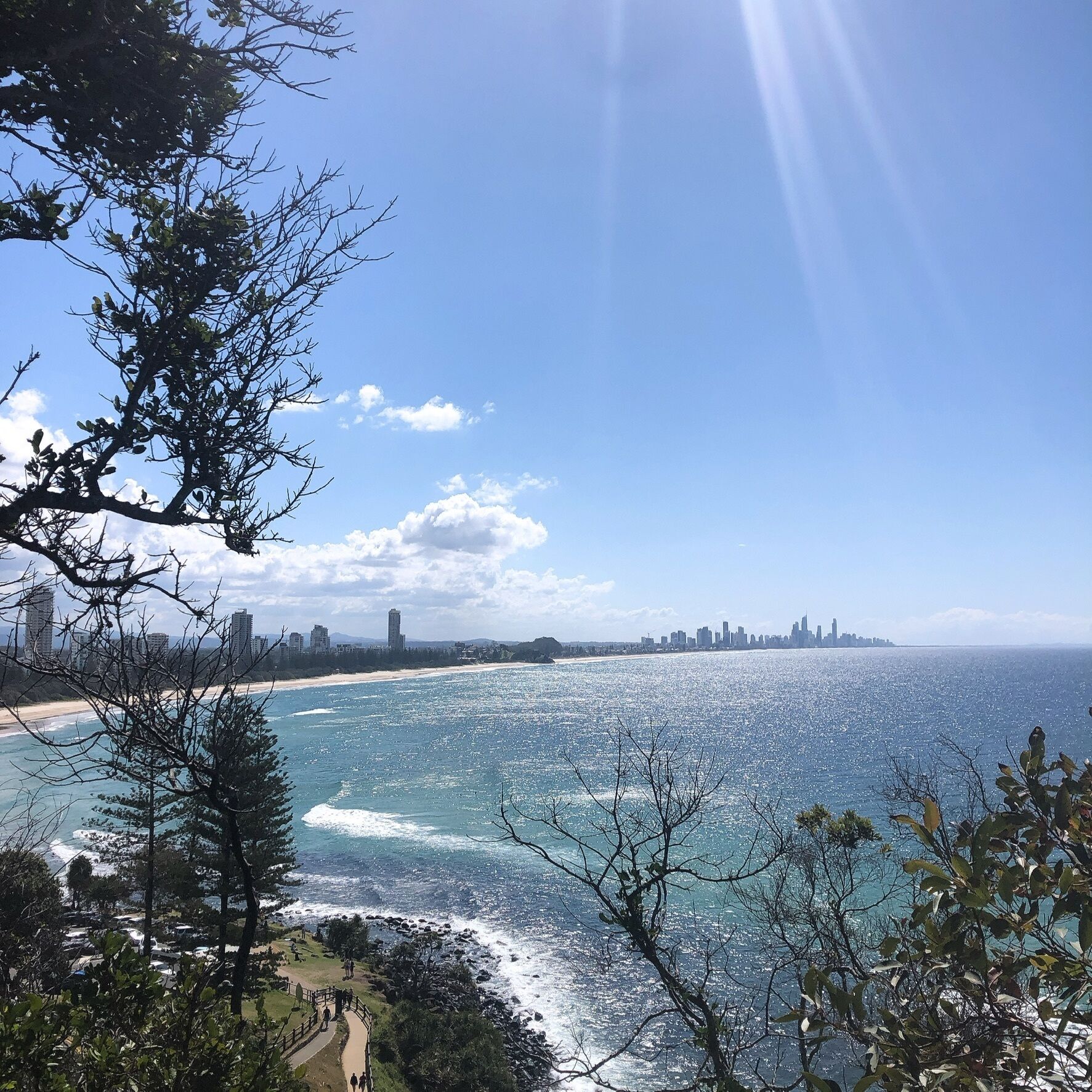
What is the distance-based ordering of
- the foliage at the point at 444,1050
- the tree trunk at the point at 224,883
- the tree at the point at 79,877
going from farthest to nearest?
the tree at the point at 79,877 < the tree trunk at the point at 224,883 < the foliage at the point at 444,1050

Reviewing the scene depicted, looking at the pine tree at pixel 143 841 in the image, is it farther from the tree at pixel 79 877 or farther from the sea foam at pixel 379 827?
the sea foam at pixel 379 827

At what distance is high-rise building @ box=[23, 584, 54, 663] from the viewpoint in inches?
146

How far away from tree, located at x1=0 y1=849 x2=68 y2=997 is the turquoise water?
9.79 m

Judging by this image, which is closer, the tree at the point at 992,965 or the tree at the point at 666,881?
the tree at the point at 992,965

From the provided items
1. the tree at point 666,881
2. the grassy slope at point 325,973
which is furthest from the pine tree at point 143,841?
the tree at point 666,881

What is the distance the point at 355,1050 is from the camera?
1666 cm

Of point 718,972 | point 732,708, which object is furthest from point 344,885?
point 732,708

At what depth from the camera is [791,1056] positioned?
17.7 metres

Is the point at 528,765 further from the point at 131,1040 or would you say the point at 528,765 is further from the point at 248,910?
the point at 131,1040

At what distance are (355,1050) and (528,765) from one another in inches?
1475

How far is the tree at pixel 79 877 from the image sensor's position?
24547 millimetres

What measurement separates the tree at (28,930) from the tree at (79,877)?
34.2 feet

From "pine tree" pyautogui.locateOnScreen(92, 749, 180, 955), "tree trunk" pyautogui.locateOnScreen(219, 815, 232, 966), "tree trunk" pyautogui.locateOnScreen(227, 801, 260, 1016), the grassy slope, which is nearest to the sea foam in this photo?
the grassy slope

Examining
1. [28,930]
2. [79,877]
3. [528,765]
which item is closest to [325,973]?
[79,877]
